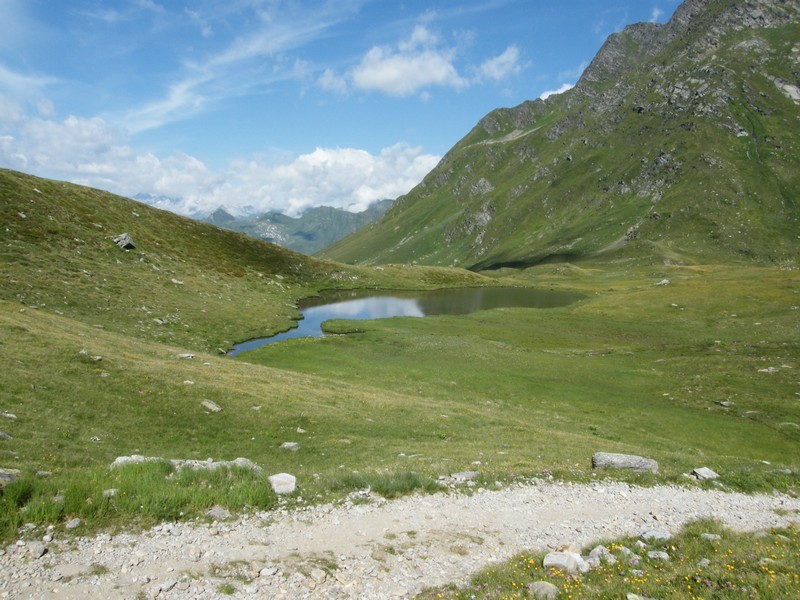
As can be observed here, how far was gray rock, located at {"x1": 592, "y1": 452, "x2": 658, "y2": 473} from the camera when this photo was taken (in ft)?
68.0

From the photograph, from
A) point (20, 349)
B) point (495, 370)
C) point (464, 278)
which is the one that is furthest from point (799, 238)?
point (20, 349)

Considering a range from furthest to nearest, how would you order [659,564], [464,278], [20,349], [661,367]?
1. [464,278]
2. [661,367]
3. [20,349]
4. [659,564]

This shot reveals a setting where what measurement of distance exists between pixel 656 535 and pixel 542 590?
5.74 meters

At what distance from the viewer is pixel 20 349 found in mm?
28219

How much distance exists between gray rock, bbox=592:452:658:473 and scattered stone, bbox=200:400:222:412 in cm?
2209

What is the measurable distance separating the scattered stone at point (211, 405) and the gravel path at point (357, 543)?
15574 millimetres

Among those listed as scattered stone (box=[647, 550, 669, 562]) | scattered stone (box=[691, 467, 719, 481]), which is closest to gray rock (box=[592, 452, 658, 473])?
scattered stone (box=[691, 467, 719, 481])

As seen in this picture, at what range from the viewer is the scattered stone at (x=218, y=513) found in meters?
13.3

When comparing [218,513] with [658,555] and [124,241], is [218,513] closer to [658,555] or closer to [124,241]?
[658,555]

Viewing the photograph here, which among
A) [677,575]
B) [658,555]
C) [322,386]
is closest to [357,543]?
[677,575]

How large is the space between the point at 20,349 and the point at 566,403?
43.4m

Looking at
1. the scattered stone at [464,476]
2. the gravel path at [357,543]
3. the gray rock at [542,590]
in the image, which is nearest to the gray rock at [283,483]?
the gravel path at [357,543]

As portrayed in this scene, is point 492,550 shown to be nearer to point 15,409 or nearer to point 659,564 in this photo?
point 659,564

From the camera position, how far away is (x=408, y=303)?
117562 millimetres
